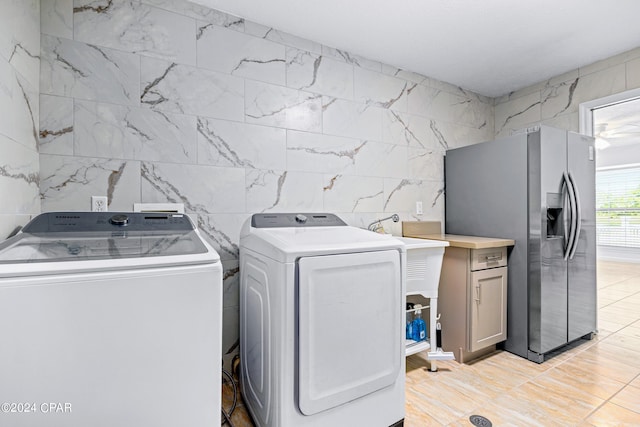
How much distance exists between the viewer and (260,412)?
1562mm

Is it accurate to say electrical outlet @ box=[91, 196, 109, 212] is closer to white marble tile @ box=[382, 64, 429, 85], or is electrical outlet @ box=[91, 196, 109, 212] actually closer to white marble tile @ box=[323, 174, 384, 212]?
white marble tile @ box=[323, 174, 384, 212]

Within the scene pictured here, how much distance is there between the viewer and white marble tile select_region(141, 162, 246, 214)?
6.28 ft

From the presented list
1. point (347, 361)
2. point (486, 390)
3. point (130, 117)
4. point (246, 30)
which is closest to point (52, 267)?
point (347, 361)

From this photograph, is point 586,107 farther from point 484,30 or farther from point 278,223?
point 278,223

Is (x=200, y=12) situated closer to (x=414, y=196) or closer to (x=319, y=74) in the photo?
(x=319, y=74)

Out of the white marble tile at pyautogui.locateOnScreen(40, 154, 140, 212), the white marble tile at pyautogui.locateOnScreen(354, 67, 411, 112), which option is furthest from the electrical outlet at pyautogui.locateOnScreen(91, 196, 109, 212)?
the white marble tile at pyautogui.locateOnScreen(354, 67, 411, 112)

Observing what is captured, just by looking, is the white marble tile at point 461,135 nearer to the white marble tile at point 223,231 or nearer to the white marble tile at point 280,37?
the white marble tile at point 280,37

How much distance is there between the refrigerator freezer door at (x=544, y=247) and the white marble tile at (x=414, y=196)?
0.85 metres

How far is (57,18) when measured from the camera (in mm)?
1708

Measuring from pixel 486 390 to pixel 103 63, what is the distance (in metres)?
2.88

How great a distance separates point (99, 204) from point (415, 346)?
6.86 ft

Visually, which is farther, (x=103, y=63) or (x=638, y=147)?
(x=638, y=147)

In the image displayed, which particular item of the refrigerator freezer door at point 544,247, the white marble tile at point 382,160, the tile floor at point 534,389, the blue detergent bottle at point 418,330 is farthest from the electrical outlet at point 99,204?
the refrigerator freezer door at point 544,247

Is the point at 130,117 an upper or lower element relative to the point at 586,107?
lower
